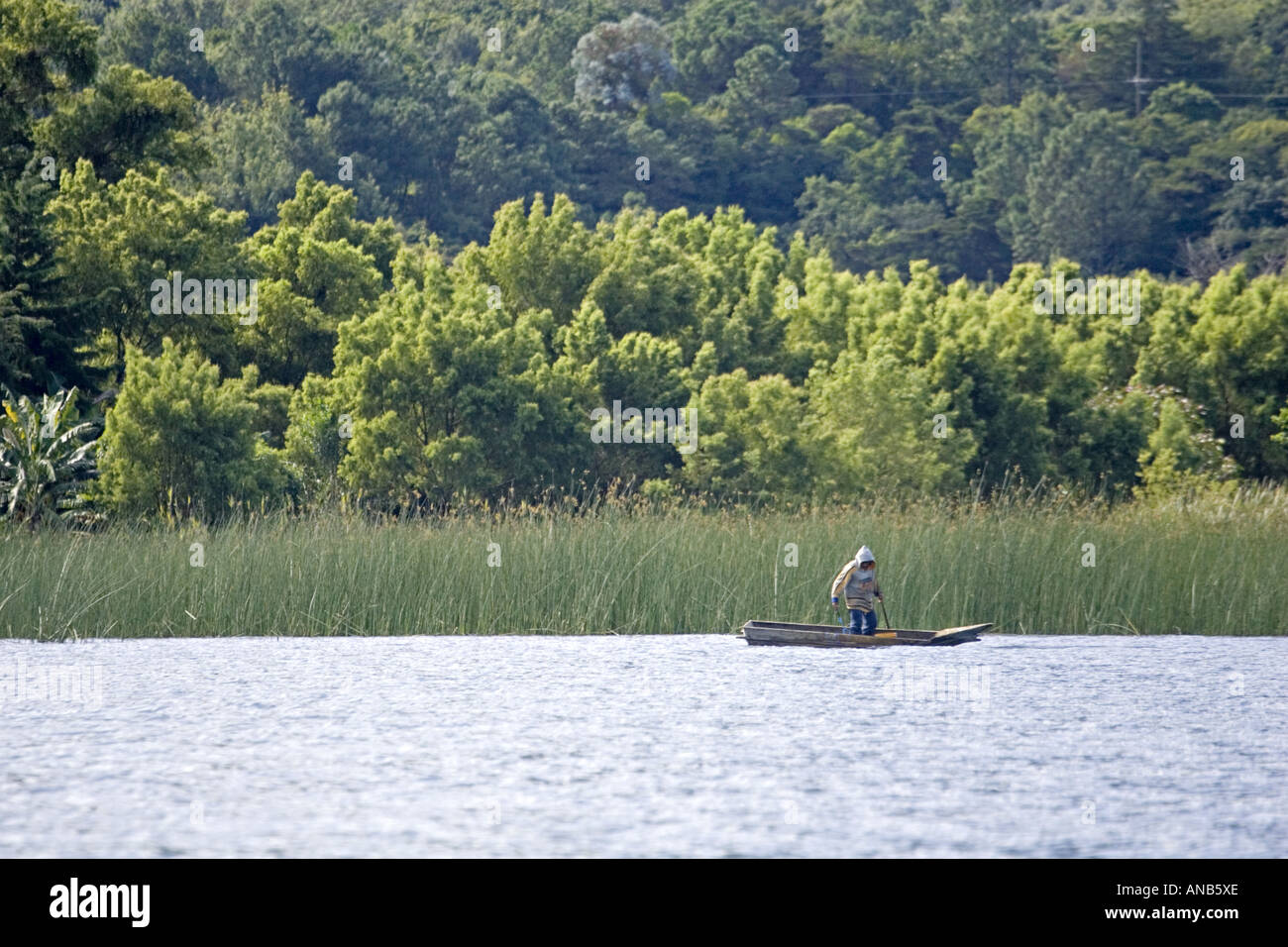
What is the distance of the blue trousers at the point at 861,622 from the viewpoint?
14820 millimetres

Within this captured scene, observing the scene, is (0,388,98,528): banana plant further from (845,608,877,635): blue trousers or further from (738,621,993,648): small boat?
(845,608,877,635): blue trousers

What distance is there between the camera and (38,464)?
1875cm

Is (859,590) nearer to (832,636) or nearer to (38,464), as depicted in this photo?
(832,636)

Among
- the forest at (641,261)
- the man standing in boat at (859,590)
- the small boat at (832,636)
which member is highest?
the forest at (641,261)

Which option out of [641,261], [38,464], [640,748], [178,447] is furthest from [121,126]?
[640,748]

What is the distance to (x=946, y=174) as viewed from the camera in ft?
167

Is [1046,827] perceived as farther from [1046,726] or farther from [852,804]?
[1046,726]

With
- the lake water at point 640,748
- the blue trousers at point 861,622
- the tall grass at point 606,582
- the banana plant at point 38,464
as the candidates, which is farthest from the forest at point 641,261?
the blue trousers at point 861,622

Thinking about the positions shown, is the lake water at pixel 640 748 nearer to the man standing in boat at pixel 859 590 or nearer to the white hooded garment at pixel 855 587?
the man standing in boat at pixel 859 590

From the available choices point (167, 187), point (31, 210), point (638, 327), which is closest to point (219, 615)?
point (31, 210)

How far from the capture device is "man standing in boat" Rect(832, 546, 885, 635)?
48.7 feet

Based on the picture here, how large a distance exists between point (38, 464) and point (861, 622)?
8570 mm

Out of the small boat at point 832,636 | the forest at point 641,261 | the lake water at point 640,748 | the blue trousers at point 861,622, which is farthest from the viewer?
the forest at point 641,261
